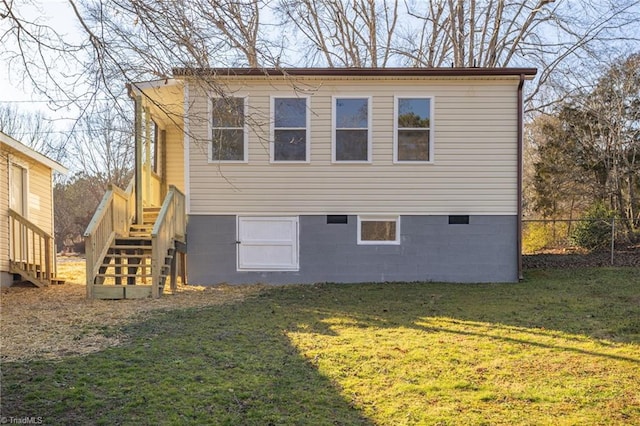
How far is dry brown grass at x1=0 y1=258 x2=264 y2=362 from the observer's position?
4855 millimetres

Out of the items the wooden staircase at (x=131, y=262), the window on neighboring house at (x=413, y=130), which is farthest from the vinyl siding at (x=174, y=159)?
the window on neighboring house at (x=413, y=130)

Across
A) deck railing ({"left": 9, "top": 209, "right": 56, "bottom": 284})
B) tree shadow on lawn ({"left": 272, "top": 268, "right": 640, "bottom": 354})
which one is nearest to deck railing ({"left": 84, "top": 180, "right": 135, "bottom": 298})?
deck railing ({"left": 9, "top": 209, "right": 56, "bottom": 284})

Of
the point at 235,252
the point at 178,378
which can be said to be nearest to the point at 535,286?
the point at 235,252

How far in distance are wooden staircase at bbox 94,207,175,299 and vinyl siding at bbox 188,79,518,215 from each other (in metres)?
1.15

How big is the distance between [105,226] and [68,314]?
2.03m

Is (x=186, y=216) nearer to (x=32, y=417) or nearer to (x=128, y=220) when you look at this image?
(x=128, y=220)

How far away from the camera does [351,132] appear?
980 centimetres

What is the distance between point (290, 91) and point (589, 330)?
6773mm

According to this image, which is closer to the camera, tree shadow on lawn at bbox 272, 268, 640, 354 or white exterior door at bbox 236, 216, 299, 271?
tree shadow on lawn at bbox 272, 268, 640, 354

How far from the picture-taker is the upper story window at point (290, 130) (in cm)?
975

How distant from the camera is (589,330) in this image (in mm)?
5676

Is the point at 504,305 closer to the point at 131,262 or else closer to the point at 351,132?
the point at 351,132

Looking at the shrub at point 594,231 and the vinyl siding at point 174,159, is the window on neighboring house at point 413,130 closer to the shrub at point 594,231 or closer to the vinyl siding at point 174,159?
the vinyl siding at point 174,159

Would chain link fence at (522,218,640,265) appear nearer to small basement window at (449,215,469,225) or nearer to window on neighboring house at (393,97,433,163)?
small basement window at (449,215,469,225)
